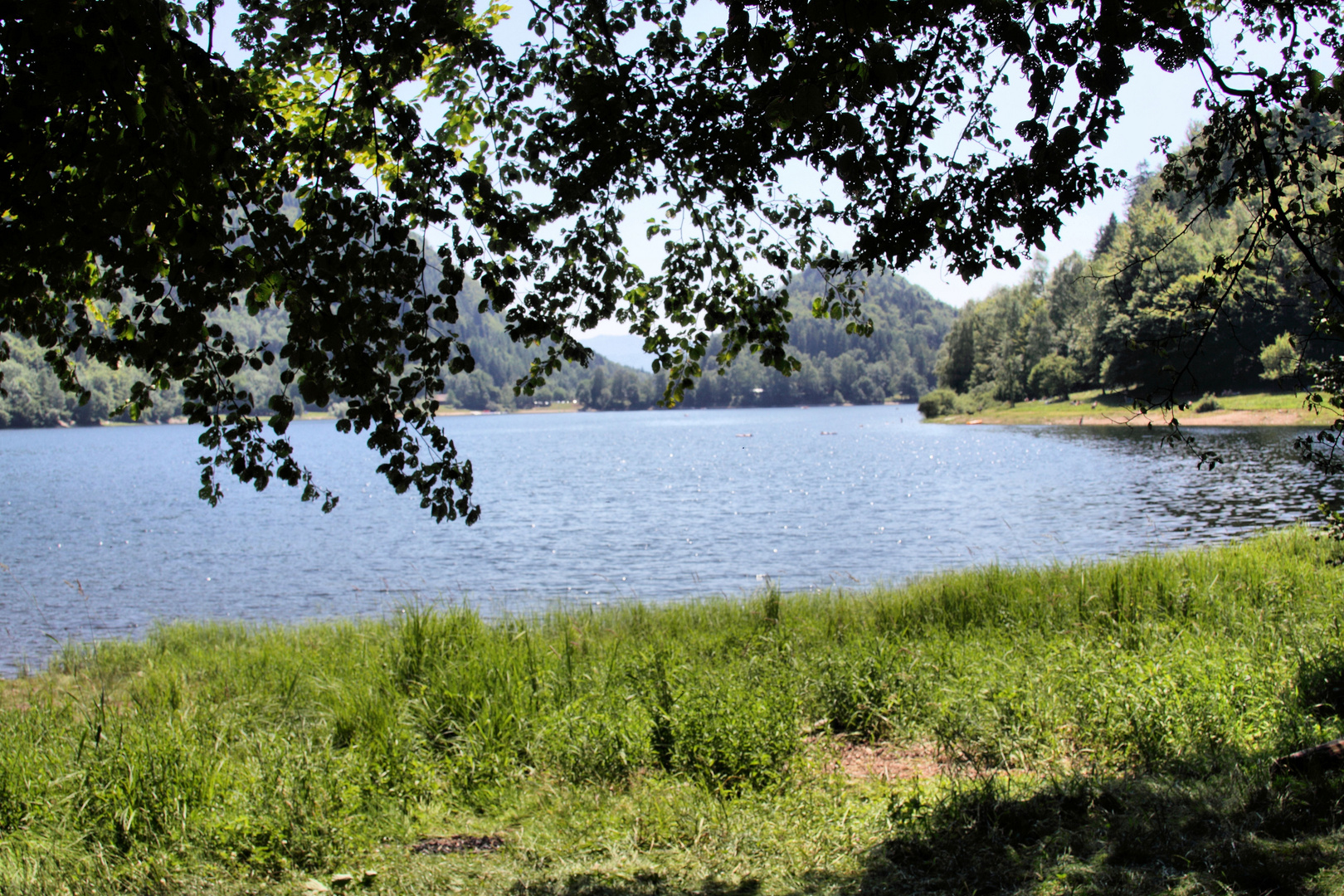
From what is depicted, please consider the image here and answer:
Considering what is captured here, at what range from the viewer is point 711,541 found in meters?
25.1

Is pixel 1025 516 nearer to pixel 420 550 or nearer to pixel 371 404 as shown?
pixel 420 550

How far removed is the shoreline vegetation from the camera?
2379 inches

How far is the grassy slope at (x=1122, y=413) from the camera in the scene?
60.2 m

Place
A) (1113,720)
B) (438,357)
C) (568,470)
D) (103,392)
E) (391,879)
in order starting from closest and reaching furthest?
(391,879) → (438,357) → (1113,720) → (568,470) → (103,392)

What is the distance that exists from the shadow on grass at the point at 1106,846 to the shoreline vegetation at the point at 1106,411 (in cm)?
3499

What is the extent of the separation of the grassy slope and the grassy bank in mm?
36468

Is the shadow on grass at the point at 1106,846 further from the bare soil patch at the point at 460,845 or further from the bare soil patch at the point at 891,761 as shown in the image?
the bare soil patch at the point at 891,761

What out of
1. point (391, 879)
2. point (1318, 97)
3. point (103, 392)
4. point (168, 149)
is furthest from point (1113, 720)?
point (103, 392)

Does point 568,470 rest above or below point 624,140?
below

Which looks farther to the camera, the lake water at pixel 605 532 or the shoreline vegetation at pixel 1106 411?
the shoreline vegetation at pixel 1106 411

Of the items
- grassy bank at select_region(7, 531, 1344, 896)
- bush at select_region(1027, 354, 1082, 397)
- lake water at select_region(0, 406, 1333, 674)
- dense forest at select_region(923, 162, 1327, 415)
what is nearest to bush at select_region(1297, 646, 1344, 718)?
grassy bank at select_region(7, 531, 1344, 896)

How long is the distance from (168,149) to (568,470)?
54.8 meters

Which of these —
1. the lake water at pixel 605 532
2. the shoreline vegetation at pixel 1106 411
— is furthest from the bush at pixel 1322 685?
the shoreline vegetation at pixel 1106 411

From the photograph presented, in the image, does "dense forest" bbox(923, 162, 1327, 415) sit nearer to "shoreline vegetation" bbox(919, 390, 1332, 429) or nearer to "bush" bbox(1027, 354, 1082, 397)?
"bush" bbox(1027, 354, 1082, 397)
